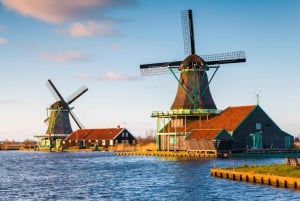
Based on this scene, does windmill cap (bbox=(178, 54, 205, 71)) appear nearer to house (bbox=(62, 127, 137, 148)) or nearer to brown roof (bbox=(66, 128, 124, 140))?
house (bbox=(62, 127, 137, 148))

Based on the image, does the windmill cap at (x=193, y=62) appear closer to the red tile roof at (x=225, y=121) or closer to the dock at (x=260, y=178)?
the red tile roof at (x=225, y=121)

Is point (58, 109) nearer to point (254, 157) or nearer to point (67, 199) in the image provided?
point (254, 157)

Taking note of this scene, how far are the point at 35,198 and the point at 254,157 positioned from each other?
46770 millimetres

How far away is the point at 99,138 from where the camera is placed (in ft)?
438

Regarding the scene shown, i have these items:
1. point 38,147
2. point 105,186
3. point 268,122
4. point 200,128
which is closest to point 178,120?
point 200,128

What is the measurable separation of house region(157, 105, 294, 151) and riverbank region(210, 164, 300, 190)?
101ft

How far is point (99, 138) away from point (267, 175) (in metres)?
92.7

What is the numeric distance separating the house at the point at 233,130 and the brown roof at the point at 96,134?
4186cm

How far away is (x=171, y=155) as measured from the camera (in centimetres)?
8656

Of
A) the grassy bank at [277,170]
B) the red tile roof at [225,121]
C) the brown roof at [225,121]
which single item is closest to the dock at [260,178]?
the grassy bank at [277,170]

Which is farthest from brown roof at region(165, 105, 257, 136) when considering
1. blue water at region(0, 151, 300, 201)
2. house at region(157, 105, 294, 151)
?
blue water at region(0, 151, 300, 201)

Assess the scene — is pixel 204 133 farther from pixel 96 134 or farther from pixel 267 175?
pixel 96 134

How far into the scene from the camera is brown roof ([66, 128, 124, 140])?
13175 cm

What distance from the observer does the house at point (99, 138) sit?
13125 cm
